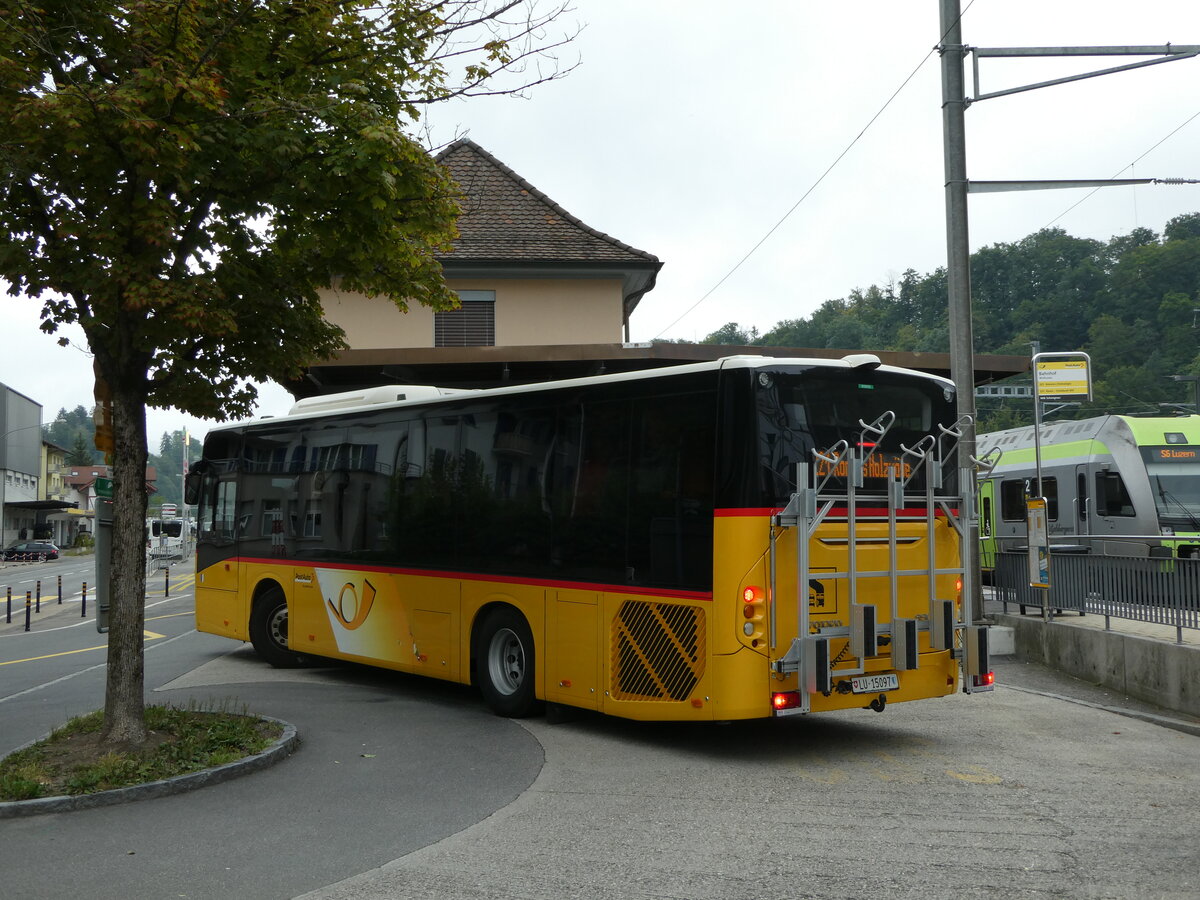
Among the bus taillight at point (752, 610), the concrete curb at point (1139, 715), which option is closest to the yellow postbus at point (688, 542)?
the bus taillight at point (752, 610)

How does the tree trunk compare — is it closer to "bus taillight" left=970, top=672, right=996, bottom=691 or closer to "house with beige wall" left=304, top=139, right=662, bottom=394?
"bus taillight" left=970, top=672, right=996, bottom=691

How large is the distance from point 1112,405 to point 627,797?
67151 millimetres

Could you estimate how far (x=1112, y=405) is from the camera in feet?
221

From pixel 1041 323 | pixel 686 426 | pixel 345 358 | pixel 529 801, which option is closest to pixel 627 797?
pixel 529 801

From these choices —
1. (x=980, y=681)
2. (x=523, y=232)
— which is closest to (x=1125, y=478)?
(x=523, y=232)

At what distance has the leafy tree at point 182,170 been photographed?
799 cm

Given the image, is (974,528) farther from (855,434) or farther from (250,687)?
(250,687)

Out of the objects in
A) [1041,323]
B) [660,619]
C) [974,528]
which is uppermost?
[1041,323]

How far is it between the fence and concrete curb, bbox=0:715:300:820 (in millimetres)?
8461

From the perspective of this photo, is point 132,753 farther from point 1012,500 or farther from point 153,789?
point 1012,500

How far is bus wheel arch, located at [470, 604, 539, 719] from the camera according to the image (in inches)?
409

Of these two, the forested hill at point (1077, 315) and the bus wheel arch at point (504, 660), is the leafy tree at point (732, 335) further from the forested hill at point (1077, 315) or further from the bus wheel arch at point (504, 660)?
the bus wheel arch at point (504, 660)

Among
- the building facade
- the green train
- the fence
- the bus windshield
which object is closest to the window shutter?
the green train

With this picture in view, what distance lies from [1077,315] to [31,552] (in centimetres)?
7104
